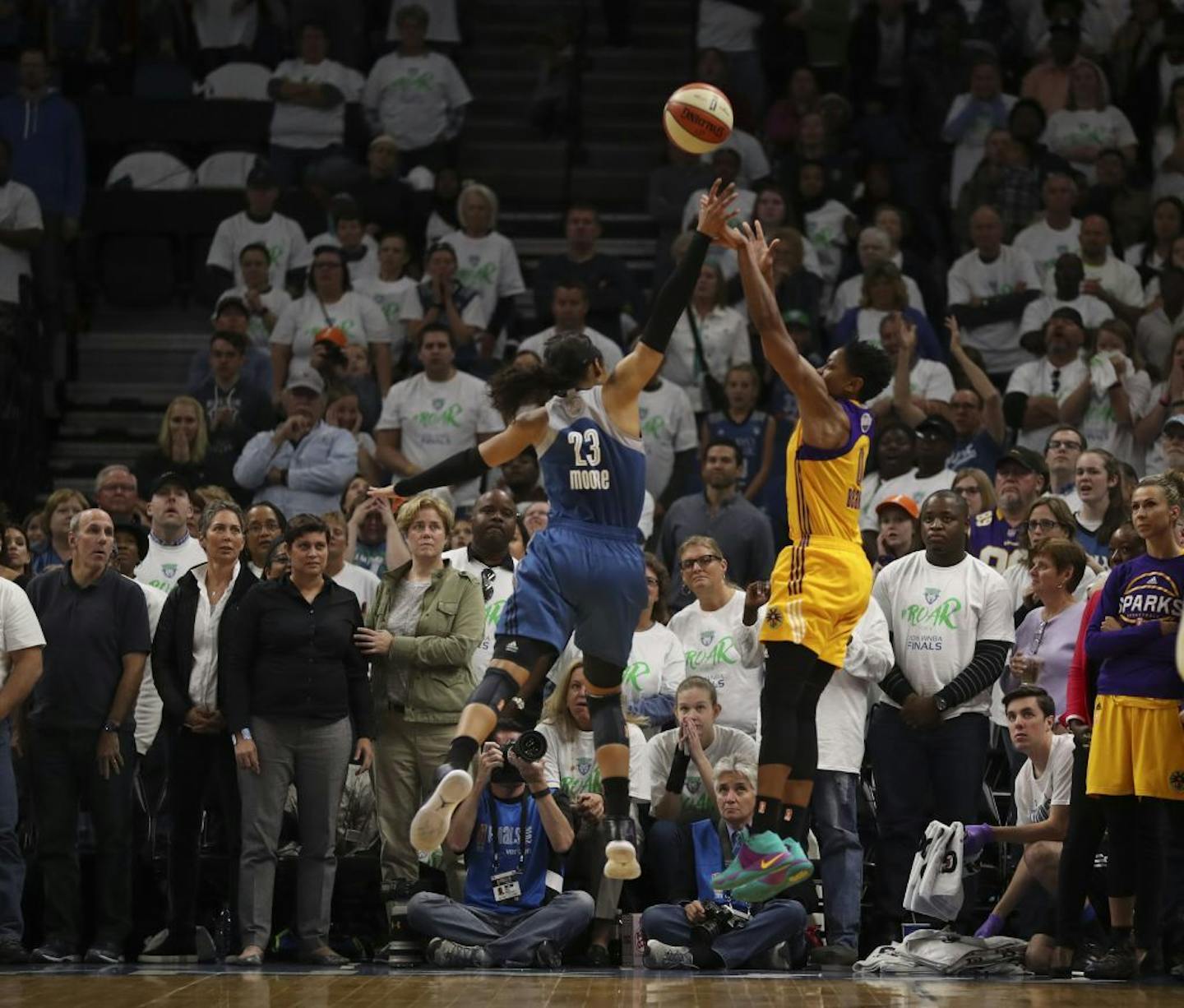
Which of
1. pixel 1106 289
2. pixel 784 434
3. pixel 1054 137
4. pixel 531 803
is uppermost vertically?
pixel 1054 137

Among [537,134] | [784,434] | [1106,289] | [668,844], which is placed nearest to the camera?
[668,844]

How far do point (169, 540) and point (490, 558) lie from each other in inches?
83.8

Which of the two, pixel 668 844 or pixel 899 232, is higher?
pixel 899 232

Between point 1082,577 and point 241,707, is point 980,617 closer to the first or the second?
point 1082,577

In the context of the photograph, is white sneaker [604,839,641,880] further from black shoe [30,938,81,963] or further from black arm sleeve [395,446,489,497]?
black shoe [30,938,81,963]

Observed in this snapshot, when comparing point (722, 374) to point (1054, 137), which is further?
point (1054, 137)

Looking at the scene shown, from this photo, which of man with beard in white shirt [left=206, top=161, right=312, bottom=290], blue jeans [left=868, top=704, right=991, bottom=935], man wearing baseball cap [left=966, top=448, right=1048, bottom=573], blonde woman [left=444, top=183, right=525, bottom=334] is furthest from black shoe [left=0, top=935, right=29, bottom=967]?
man with beard in white shirt [left=206, top=161, right=312, bottom=290]

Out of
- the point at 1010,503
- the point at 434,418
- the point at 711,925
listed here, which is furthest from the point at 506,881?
the point at 434,418

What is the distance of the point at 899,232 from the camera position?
1619 centimetres

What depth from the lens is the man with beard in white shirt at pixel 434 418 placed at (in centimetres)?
1432

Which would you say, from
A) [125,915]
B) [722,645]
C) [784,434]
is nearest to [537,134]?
[784,434]

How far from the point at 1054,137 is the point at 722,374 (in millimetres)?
4441

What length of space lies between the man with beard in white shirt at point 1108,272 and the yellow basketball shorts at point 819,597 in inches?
284

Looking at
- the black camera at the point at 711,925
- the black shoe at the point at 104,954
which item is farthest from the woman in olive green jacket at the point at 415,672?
the black camera at the point at 711,925
